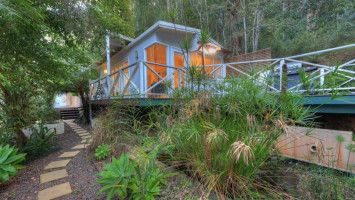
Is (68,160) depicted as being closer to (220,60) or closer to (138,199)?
(138,199)

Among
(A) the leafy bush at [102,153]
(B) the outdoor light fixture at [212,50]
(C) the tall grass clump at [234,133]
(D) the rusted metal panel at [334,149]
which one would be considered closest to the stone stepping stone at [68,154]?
(A) the leafy bush at [102,153]

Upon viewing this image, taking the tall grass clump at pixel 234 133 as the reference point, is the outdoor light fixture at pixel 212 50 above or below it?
above

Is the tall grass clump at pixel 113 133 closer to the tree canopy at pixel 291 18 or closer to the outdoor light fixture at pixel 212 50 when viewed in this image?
the outdoor light fixture at pixel 212 50

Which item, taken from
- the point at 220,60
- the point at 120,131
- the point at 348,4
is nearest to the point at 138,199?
the point at 120,131

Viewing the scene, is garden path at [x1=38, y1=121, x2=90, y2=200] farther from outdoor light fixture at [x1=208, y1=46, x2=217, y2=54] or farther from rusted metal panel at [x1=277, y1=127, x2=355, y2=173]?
outdoor light fixture at [x1=208, y1=46, x2=217, y2=54]

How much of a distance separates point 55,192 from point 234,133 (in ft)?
8.34

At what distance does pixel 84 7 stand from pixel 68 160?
3264 mm

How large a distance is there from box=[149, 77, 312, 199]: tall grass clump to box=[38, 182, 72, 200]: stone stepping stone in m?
1.52

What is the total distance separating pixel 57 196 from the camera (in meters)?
1.91

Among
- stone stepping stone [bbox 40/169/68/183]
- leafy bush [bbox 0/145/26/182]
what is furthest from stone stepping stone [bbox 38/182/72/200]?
leafy bush [bbox 0/145/26/182]

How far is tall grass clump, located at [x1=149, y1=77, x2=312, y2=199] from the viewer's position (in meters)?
1.58

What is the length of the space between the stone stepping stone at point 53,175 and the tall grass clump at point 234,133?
1.92 metres

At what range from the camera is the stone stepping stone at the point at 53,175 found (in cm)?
234

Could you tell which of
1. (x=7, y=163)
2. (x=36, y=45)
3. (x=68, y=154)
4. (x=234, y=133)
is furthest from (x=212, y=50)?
(x=7, y=163)
